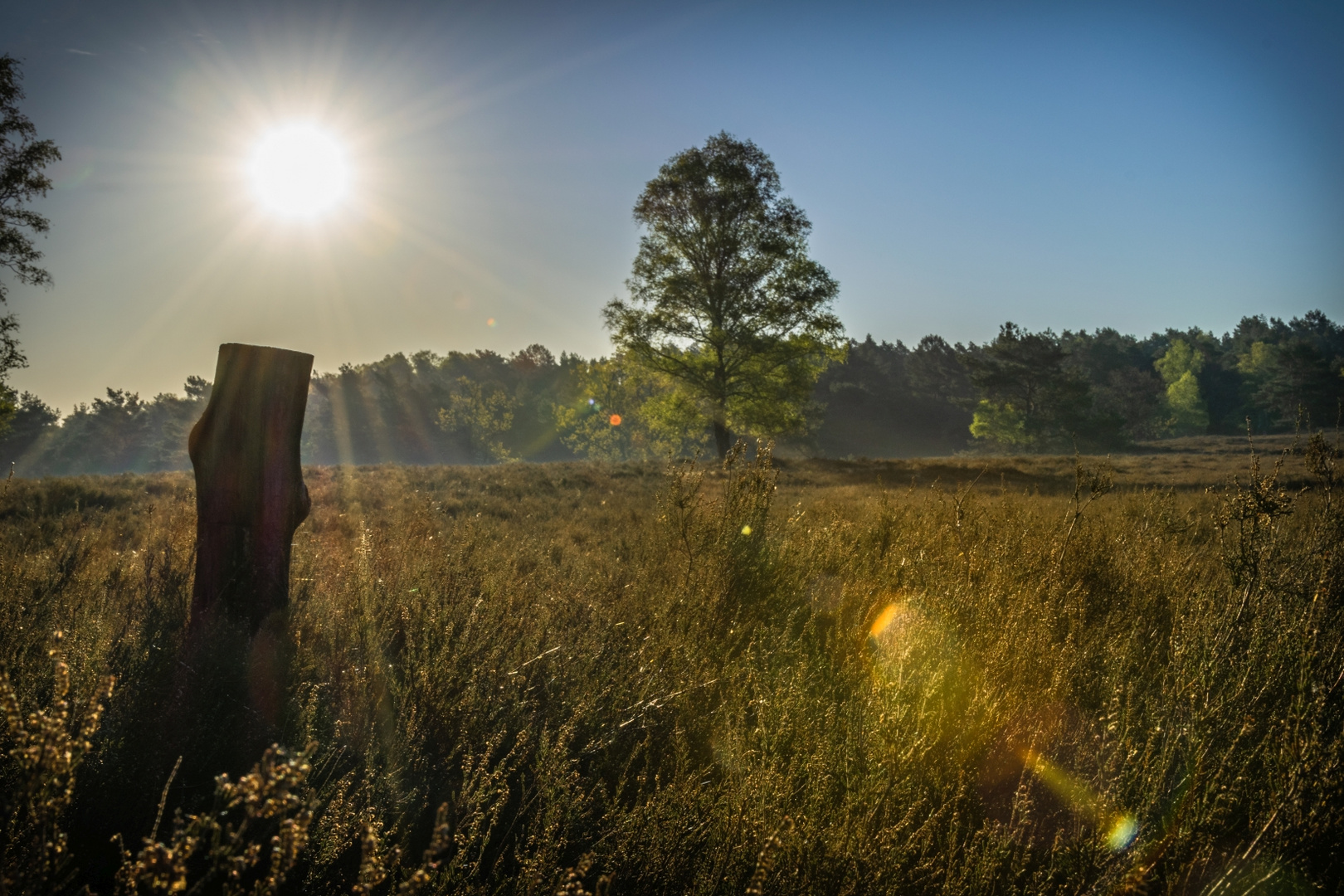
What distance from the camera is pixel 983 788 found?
2578mm

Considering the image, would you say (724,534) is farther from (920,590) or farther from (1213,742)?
(1213,742)

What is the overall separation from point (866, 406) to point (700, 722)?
62.8 m

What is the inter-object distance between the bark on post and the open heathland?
10.2 inches

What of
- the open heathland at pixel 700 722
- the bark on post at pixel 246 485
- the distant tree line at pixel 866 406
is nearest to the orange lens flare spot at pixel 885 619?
the open heathland at pixel 700 722

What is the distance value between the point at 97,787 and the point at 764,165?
Result: 848 inches

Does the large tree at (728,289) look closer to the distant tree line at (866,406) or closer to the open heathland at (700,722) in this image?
the open heathland at (700,722)

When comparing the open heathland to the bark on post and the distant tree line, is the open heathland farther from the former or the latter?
the distant tree line

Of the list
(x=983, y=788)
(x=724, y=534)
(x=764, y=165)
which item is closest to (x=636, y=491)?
(x=724, y=534)

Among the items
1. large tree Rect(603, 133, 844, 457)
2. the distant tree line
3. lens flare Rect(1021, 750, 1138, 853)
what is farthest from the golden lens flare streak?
the distant tree line

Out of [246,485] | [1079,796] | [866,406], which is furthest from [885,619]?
[866,406]

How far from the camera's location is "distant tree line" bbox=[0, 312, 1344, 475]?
4691 centimetres

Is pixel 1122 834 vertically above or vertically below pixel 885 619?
below

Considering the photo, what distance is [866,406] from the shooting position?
62312 mm

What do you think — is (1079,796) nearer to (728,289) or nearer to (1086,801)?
(1086,801)
